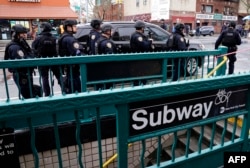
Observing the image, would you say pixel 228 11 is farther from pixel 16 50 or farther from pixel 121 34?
pixel 16 50

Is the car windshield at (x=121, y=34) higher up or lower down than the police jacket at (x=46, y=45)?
higher up

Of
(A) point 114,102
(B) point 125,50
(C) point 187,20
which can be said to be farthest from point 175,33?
(C) point 187,20

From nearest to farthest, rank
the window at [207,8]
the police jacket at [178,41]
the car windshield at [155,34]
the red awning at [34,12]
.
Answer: the police jacket at [178,41] → the car windshield at [155,34] → the red awning at [34,12] → the window at [207,8]

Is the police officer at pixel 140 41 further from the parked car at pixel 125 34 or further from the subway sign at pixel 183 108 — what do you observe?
the subway sign at pixel 183 108

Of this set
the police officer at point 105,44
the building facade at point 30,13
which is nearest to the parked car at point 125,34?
the police officer at point 105,44

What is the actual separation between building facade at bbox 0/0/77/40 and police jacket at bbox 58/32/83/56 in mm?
22308

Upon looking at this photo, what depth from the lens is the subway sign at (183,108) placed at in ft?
5.83

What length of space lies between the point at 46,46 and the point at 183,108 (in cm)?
444

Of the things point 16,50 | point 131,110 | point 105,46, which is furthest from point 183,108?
point 16,50

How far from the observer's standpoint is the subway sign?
1.78 m

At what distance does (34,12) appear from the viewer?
26.3 meters

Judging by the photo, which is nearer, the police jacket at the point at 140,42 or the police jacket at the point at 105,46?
the police jacket at the point at 105,46

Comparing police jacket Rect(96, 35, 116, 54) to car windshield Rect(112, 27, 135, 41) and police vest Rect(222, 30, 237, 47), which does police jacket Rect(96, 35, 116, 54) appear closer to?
car windshield Rect(112, 27, 135, 41)

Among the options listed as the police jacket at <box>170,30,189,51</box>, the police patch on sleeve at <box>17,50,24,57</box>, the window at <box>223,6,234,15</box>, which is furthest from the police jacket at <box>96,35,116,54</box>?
the window at <box>223,6,234,15</box>
